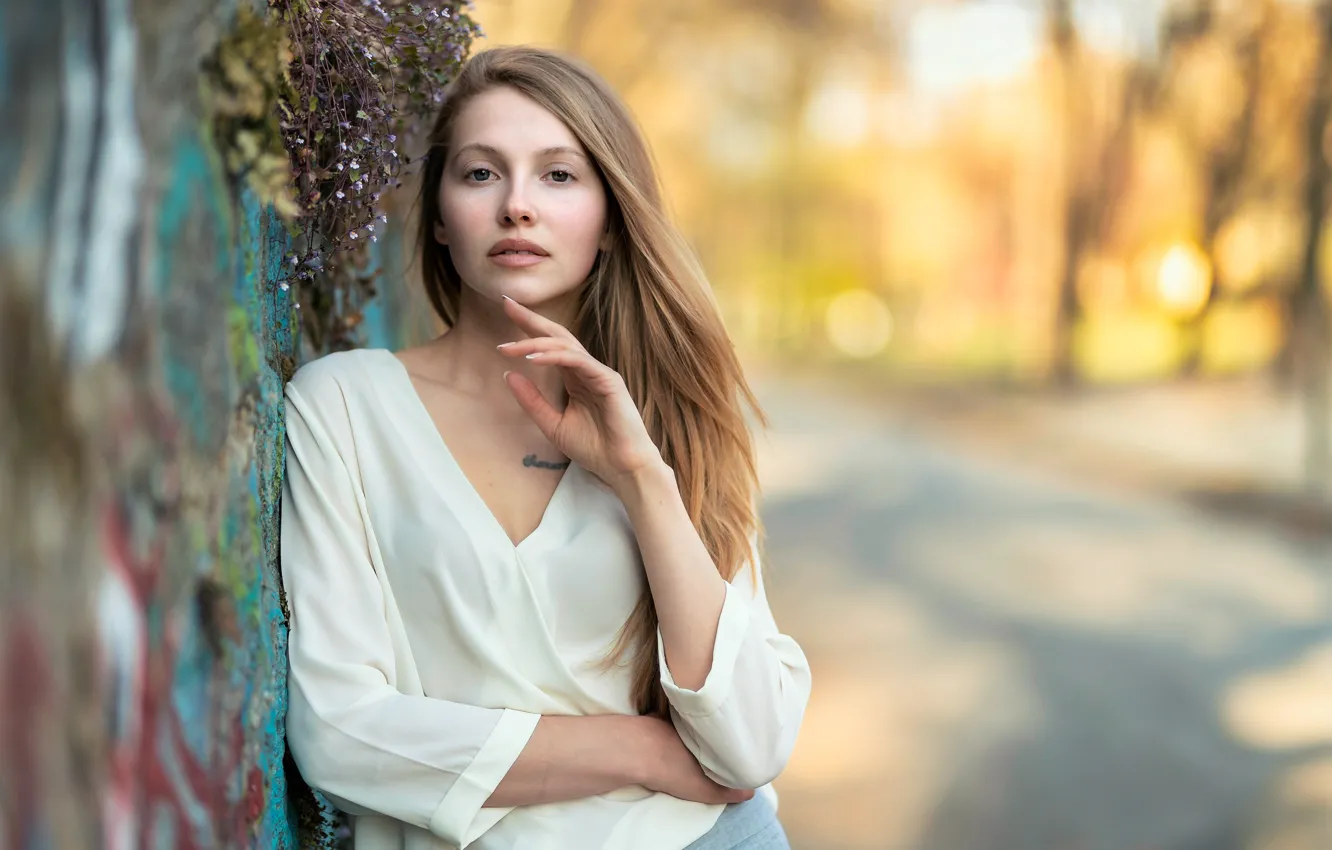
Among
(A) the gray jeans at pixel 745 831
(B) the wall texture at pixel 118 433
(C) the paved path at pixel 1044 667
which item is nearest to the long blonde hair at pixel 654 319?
A: (A) the gray jeans at pixel 745 831

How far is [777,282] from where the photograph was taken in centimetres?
1366

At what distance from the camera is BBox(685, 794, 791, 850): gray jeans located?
6.29 feet

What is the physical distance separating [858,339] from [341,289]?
10.1 m

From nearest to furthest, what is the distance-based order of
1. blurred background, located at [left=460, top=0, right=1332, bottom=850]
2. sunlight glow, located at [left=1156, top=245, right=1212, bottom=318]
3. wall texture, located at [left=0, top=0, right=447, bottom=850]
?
wall texture, located at [left=0, top=0, right=447, bottom=850] < blurred background, located at [left=460, top=0, right=1332, bottom=850] < sunlight glow, located at [left=1156, top=245, right=1212, bottom=318]

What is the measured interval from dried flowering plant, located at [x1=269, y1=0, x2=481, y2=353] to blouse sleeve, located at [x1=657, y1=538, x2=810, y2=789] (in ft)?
2.43

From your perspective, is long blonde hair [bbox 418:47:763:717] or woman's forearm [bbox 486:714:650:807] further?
long blonde hair [bbox 418:47:763:717]

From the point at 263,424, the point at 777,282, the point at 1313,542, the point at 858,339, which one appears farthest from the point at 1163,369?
the point at 263,424

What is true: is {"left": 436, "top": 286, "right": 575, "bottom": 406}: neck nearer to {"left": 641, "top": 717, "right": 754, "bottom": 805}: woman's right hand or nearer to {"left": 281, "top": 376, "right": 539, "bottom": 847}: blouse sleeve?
{"left": 281, "top": 376, "right": 539, "bottom": 847}: blouse sleeve

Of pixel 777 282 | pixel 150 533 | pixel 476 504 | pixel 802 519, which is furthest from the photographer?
pixel 777 282

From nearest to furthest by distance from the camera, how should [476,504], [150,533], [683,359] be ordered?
[150,533]
[476,504]
[683,359]

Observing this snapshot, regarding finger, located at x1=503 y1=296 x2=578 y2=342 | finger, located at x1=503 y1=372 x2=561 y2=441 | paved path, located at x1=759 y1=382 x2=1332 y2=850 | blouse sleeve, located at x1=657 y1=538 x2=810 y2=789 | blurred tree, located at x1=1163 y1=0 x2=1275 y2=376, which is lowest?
blouse sleeve, located at x1=657 y1=538 x2=810 y2=789

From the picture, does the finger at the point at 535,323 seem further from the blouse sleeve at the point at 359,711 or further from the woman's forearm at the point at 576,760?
the woman's forearm at the point at 576,760

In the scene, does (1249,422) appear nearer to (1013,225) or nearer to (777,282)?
(1013,225)

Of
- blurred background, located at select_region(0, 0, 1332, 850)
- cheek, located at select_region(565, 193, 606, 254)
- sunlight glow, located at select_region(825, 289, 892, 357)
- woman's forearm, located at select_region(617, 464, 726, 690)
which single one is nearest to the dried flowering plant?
blurred background, located at select_region(0, 0, 1332, 850)
